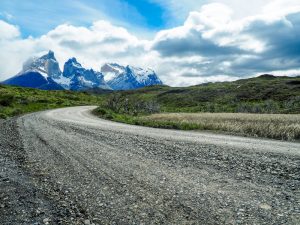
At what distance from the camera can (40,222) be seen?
7555 mm

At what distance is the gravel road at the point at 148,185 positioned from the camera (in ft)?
26.1

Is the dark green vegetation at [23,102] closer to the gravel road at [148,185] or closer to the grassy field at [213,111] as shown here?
the grassy field at [213,111]

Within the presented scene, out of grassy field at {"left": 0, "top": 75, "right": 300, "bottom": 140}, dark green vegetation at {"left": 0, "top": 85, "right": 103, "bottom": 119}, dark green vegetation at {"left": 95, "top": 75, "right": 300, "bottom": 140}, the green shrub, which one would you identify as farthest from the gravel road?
the green shrub

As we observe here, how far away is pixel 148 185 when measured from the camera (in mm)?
10523

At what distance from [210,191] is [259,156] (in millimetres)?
6692

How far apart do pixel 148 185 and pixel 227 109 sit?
92425 mm

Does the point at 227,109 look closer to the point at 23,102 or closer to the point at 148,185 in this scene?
the point at 23,102

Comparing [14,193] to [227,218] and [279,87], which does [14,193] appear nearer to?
[227,218]

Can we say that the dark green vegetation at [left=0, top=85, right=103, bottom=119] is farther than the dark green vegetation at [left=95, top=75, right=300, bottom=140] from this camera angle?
Yes

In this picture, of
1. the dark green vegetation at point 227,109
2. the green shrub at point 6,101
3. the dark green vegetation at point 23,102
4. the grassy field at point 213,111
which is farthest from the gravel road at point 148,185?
the green shrub at point 6,101

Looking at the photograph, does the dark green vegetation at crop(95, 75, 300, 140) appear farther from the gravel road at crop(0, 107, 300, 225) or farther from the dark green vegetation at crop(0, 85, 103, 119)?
the dark green vegetation at crop(0, 85, 103, 119)

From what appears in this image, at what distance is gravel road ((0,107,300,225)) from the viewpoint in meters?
7.95

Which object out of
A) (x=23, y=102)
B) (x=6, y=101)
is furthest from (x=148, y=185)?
(x=23, y=102)

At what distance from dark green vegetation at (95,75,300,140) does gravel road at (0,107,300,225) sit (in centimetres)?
1264
